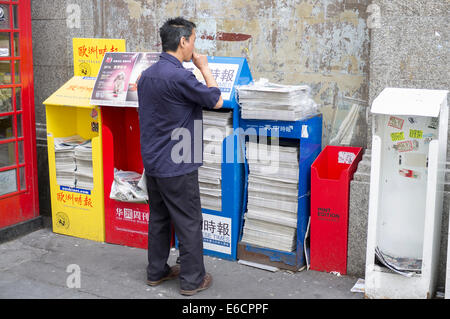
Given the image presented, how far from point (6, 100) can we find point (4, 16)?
0.80m

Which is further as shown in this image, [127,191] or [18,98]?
[18,98]

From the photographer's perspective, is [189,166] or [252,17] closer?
[189,166]

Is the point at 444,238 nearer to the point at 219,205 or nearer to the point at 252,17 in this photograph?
the point at 219,205

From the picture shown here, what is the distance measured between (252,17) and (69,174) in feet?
7.72

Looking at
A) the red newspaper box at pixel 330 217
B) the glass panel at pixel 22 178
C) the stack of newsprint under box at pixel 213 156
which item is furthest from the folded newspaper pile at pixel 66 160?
the red newspaper box at pixel 330 217

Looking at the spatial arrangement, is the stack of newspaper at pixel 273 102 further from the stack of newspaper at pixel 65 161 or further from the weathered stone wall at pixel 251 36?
the stack of newspaper at pixel 65 161

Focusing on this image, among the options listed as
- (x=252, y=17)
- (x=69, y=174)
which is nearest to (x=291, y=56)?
(x=252, y=17)

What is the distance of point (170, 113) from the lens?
3947mm

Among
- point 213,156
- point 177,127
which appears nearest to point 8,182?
point 213,156

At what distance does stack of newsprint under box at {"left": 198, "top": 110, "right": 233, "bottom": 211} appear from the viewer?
472 cm

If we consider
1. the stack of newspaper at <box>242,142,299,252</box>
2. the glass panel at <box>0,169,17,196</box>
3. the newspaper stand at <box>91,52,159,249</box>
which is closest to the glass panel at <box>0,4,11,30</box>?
the newspaper stand at <box>91,52,159,249</box>

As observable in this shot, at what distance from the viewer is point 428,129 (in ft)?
12.9

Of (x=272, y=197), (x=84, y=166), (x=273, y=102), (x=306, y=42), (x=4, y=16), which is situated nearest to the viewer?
(x=273, y=102)

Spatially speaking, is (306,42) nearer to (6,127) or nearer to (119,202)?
(119,202)
